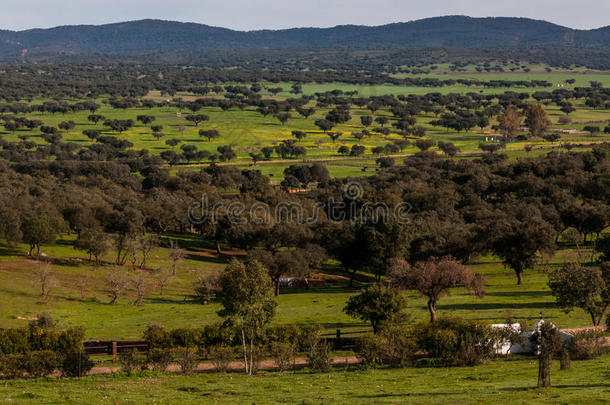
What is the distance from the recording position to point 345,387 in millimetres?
28781

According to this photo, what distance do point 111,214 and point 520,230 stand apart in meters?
44.4

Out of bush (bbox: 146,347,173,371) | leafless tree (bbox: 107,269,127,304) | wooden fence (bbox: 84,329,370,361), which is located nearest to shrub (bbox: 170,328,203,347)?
wooden fence (bbox: 84,329,370,361)

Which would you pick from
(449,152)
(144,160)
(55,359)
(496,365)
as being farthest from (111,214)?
(449,152)

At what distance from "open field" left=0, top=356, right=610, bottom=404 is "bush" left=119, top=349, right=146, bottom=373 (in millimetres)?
690

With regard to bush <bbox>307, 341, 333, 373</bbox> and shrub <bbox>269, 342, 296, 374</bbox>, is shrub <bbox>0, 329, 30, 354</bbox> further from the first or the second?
bush <bbox>307, 341, 333, 373</bbox>

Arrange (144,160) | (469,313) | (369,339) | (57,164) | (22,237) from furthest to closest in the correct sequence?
(144,160), (57,164), (22,237), (469,313), (369,339)

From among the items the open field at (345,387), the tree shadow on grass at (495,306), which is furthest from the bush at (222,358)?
the tree shadow on grass at (495,306)

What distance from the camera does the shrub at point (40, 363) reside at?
104ft

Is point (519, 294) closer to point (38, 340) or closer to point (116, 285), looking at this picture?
point (116, 285)

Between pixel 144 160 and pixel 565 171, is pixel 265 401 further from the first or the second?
pixel 144 160

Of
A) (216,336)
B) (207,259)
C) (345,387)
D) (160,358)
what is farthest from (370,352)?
(207,259)

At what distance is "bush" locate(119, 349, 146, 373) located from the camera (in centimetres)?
3262

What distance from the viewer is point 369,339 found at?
34250mm

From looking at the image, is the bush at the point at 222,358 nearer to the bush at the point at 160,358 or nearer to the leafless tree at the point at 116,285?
the bush at the point at 160,358
